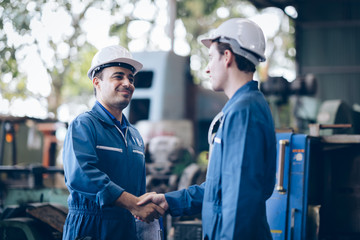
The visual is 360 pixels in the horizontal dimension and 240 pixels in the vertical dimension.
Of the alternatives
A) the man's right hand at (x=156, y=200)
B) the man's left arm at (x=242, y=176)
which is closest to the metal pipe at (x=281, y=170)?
the man's right hand at (x=156, y=200)

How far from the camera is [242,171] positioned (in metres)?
2.84

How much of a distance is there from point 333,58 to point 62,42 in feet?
30.2

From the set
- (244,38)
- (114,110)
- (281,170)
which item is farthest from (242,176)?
(281,170)

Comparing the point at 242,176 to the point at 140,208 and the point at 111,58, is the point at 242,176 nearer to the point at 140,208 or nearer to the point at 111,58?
the point at 140,208

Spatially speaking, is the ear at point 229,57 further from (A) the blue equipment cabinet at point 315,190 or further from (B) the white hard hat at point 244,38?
(A) the blue equipment cabinet at point 315,190

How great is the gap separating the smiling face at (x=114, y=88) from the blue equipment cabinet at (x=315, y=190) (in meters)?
1.93

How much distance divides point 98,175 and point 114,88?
86 centimetres

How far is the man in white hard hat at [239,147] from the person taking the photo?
2.82 m

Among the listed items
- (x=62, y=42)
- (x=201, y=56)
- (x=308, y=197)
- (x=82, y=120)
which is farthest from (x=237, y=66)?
(x=201, y=56)

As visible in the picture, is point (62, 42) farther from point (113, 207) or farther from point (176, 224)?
point (113, 207)

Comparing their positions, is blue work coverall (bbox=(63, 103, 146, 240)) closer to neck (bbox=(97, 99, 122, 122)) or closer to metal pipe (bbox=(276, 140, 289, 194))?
neck (bbox=(97, 99, 122, 122))

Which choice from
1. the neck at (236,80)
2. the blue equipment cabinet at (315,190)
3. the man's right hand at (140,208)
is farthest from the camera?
the blue equipment cabinet at (315,190)

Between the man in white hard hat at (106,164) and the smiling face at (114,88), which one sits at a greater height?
the smiling face at (114,88)

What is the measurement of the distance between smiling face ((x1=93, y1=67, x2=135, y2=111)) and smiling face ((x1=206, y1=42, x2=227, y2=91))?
3.43ft
